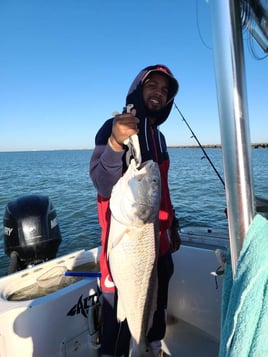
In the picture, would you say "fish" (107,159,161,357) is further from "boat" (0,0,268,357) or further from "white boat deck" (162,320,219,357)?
"white boat deck" (162,320,219,357)

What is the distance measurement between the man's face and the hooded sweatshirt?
0.17 feet

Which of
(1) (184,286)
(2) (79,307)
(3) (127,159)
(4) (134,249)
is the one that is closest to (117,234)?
(4) (134,249)

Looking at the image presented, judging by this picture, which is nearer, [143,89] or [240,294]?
[240,294]

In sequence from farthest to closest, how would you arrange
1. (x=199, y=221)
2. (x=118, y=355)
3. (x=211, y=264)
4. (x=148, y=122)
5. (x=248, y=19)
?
(x=199, y=221) → (x=211, y=264) → (x=148, y=122) → (x=118, y=355) → (x=248, y=19)

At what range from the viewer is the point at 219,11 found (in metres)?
0.88

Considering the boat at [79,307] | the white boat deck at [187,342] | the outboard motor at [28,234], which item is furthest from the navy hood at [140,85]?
the white boat deck at [187,342]

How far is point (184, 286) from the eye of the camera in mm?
3318

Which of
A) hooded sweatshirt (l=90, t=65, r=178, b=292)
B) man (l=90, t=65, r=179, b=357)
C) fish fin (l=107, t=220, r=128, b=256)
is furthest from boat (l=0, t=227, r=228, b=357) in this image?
fish fin (l=107, t=220, r=128, b=256)

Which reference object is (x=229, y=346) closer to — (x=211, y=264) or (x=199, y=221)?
(x=211, y=264)

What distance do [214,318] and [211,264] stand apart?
64cm

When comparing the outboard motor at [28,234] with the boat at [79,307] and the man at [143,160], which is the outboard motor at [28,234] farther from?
the man at [143,160]

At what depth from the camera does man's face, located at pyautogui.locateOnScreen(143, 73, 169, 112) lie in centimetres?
251

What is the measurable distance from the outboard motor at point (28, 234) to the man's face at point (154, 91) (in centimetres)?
244

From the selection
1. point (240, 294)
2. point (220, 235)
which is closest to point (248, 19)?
point (240, 294)
